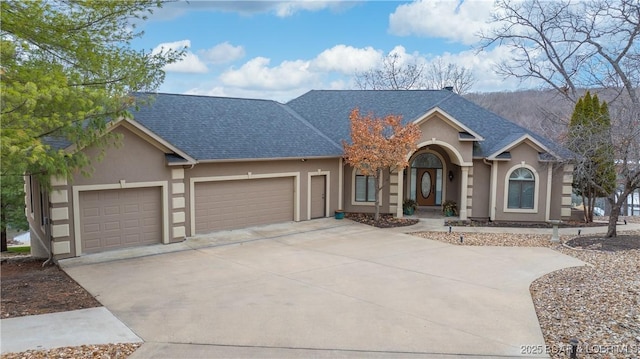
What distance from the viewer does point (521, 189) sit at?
18766 mm

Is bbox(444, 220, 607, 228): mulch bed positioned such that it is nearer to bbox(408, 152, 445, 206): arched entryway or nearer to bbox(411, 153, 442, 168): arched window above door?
bbox(408, 152, 445, 206): arched entryway

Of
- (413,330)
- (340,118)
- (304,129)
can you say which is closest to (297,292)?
(413,330)

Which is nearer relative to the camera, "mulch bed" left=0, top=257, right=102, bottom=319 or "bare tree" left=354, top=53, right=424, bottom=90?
"mulch bed" left=0, top=257, right=102, bottom=319

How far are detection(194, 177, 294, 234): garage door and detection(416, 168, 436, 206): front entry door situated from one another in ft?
22.3

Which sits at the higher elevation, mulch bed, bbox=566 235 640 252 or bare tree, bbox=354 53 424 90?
bare tree, bbox=354 53 424 90

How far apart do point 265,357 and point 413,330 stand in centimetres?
257

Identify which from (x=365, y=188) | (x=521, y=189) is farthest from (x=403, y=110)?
(x=521, y=189)

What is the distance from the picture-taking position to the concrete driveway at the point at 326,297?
718 cm

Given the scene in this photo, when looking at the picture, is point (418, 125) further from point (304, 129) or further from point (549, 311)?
point (549, 311)

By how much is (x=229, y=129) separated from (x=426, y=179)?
955cm

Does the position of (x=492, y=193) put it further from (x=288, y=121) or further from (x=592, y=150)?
(x=288, y=121)

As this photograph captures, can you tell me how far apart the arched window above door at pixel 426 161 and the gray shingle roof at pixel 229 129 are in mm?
4237

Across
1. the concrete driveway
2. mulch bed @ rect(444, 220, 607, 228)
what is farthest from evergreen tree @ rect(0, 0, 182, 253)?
mulch bed @ rect(444, 220, 607, 228)

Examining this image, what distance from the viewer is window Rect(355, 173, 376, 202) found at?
64.4ft
